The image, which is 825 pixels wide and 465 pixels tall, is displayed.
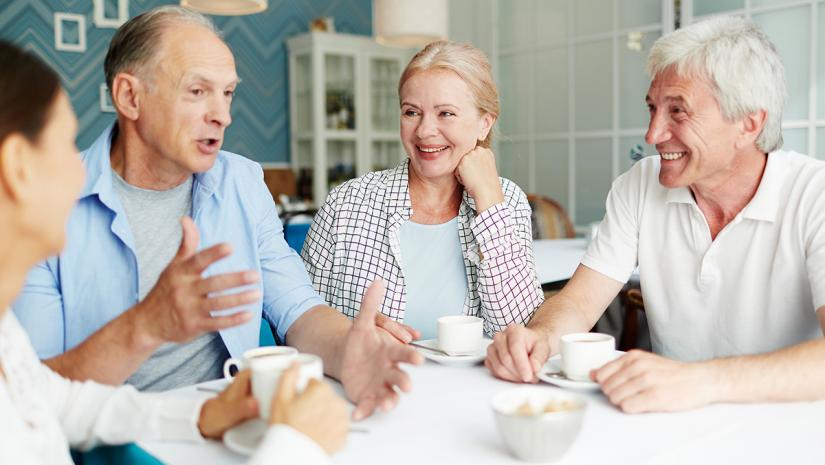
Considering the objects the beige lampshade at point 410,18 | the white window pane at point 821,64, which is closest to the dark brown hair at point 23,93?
the beige lampshade at point 410,18

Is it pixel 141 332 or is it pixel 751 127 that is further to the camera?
pixel 751 127

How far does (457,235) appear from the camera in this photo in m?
1.88

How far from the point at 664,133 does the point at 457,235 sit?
57 centimetres

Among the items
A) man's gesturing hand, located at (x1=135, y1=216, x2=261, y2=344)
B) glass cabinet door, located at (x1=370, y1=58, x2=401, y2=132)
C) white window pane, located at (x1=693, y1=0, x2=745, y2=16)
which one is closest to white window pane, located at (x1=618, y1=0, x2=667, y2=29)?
white window pane, located at (x1=693, y1=0, x2=745, y2=16)

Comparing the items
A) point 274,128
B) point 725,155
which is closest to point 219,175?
point 725,155

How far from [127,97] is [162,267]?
335 millimetres

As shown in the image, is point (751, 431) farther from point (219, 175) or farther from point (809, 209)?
point (219, 175)

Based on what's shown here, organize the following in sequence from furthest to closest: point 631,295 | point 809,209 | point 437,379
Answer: point 631,295, point 809,209, point 437,379

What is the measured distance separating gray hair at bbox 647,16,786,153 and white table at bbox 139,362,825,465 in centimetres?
66

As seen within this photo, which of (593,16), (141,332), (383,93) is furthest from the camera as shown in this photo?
(383,93)

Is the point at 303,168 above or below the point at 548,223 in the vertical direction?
above

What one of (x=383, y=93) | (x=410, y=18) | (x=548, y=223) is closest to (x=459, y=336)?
(x=548, y=223)

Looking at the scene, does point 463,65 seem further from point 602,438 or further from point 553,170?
point 553,170

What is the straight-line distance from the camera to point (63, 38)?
5.31 metres
